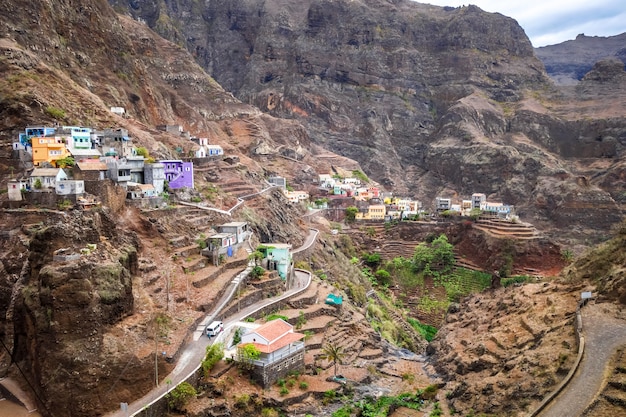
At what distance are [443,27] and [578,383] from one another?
13757 cm

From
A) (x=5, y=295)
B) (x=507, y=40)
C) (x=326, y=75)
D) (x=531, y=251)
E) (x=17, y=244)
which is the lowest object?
(x=531, y=251)

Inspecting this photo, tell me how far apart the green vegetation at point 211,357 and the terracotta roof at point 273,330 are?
2436 millimetres

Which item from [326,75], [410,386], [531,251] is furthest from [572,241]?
[326,75]

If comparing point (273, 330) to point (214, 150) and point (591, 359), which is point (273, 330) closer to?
point (591, 359)

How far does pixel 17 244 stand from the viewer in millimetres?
32125

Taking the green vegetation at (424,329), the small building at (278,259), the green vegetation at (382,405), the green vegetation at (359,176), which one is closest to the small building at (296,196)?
the green vegetation at (359,176)

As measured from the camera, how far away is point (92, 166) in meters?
38.8

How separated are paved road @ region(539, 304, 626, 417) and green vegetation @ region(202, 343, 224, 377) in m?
16.6

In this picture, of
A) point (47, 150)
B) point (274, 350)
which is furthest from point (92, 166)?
point (274, 350)

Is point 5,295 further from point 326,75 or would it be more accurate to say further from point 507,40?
point 507,40

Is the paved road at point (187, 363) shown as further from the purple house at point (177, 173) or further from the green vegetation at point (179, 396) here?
the purple house at point (177, 173)

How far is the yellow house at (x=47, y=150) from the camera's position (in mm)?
40156

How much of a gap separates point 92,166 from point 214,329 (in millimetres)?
17022

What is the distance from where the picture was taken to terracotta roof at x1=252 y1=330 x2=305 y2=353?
2875 centimetres
